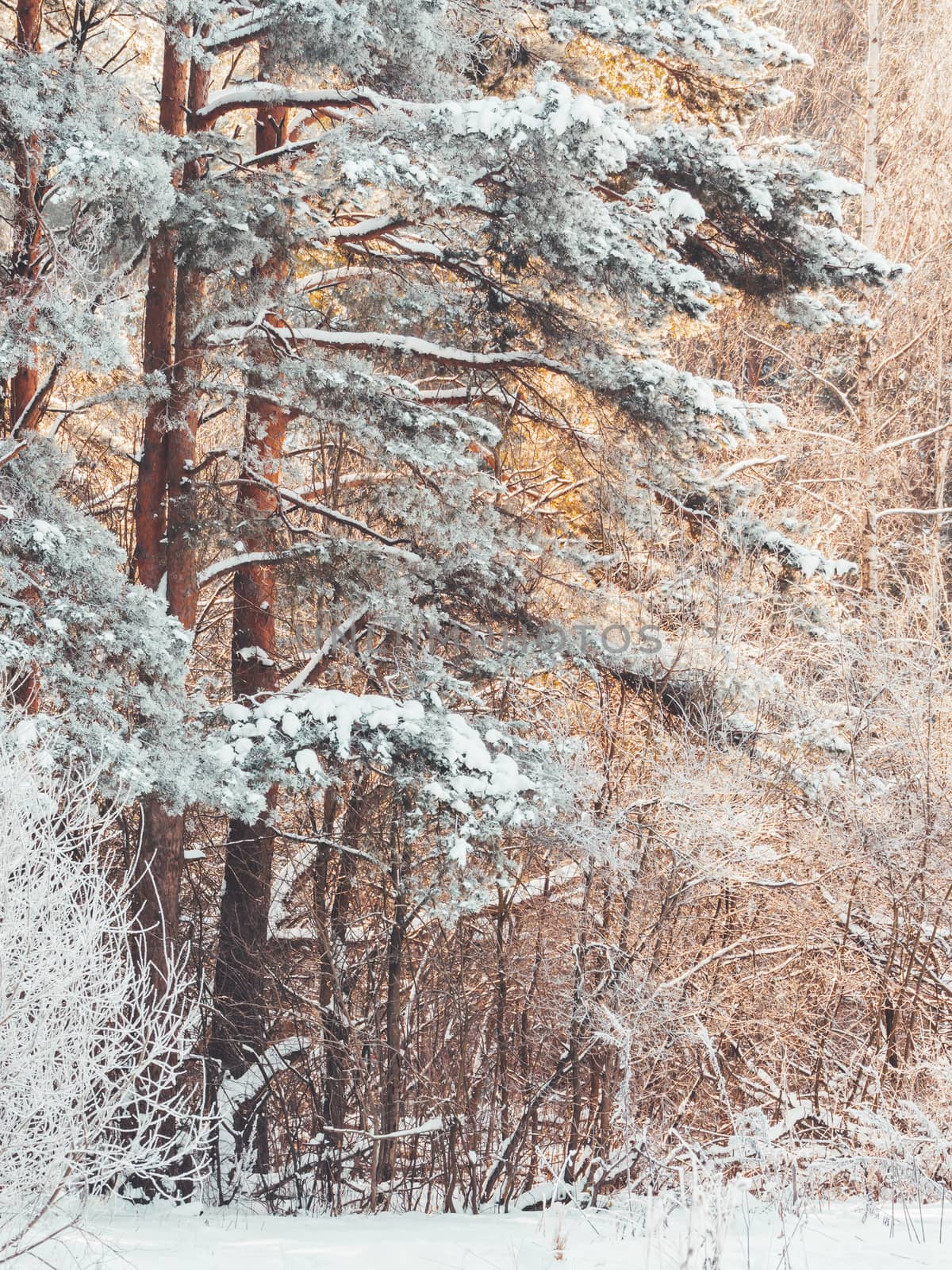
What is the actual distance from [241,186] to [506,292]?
1.82 m

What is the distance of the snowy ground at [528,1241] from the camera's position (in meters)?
4.10

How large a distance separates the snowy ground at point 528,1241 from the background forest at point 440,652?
0.48 meters

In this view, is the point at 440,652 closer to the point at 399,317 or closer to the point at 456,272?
the point at 399,317

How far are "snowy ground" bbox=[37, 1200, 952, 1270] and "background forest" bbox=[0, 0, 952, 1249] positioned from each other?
480 mm

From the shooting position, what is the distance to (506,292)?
7.09 metres

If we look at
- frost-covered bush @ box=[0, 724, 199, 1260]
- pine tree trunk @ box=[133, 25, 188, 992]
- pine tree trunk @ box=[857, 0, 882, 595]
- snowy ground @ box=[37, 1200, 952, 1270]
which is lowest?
snowy ground @ box=[37, 1200, 952, 1270]

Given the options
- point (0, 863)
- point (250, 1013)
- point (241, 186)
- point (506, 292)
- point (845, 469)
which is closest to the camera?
point (0, 863)

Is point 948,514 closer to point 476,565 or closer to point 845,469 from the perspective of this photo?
point 845,469

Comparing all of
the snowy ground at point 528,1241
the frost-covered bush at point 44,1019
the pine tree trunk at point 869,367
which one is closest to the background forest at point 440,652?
the frost-covered bush at point 44,1019

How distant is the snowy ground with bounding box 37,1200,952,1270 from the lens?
161 inches

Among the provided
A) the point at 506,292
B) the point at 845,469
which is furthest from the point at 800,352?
the point at 506,292

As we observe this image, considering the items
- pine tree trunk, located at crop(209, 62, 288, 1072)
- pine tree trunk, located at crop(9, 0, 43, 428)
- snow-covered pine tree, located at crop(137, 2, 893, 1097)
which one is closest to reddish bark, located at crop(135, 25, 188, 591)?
Result: snow-covered pine tree, located at crop(137, 2, 893, 1097)

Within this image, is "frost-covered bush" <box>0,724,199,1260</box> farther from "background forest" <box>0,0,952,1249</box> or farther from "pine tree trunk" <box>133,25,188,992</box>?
"pine tree trunk" <box>133,25,188,992</box>

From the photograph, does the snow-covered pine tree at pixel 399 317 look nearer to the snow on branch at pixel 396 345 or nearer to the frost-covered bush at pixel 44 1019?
the snow on branch at pixel 396 345
